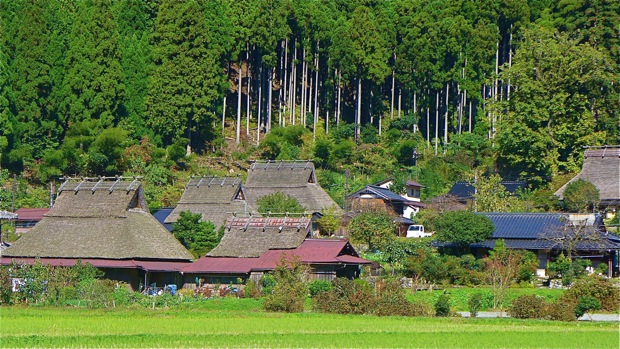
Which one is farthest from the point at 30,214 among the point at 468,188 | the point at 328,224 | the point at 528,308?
the point at 528,308

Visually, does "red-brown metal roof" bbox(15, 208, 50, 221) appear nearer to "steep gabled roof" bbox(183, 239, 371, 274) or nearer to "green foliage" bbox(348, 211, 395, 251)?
"steep gabled roof" bbox(183, 239, 371, 274)

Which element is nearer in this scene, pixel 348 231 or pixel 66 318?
pixel 66 318

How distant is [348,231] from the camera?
5112 cm

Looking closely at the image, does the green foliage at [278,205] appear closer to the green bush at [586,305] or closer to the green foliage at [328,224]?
the green foliage at [328,224]

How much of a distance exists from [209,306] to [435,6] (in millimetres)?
41049

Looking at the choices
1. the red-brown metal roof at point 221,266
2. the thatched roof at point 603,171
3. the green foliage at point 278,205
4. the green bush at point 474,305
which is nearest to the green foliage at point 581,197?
the thatched roof at point 603,171

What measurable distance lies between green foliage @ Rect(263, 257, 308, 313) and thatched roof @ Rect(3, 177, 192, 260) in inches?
284

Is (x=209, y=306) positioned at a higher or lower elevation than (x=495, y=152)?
lower

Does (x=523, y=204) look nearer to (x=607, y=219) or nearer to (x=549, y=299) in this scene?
(x=607, y=219)

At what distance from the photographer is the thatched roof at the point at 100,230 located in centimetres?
4484

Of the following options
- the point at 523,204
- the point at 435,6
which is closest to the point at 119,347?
the point at 523,204

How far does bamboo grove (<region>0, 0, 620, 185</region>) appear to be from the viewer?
58.0m

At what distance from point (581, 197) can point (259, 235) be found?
49.8 feet

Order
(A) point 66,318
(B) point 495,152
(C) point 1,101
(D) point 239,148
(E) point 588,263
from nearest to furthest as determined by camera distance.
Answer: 1. (A) point 66,318
2. (E) point 588,263
3. (C) point 1,101
4. (B) point 495,152
5. (D) point 239,148
